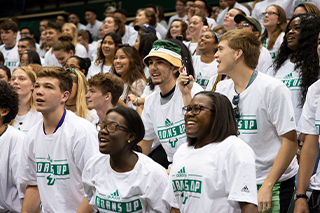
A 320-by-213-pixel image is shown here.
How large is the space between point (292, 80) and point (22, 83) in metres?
3.36

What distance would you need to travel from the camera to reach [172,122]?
13.0 feet

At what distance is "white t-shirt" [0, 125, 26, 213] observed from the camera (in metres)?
4.36

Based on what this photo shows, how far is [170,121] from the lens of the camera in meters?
3.96

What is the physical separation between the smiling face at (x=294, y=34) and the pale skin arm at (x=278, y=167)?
2081mm

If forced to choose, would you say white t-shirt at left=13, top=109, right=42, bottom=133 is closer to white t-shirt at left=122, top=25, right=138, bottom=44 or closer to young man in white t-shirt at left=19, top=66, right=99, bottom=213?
young man in white t-shirt at left=19, top=66, right=99, bottom=213

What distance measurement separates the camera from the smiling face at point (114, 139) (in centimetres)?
314

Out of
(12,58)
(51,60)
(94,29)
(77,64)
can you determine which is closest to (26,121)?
(77,64)

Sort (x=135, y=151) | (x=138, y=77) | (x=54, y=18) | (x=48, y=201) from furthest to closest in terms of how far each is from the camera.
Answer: (x=54, y=18), (x=138, y=77), (x=48, y=201), (x=135, y=151)

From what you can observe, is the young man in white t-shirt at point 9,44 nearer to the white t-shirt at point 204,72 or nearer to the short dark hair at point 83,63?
the short dark hair at point 83,63

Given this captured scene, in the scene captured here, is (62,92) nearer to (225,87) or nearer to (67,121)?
(67,121)

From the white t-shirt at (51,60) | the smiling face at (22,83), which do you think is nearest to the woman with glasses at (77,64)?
the smiling face at (22,83)

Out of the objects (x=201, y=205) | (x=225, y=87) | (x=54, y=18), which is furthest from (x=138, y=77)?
(x=54, y=18)

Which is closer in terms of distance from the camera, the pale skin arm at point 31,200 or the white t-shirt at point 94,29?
the pale skin arm at point 31,200

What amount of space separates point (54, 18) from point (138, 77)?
8588mm
